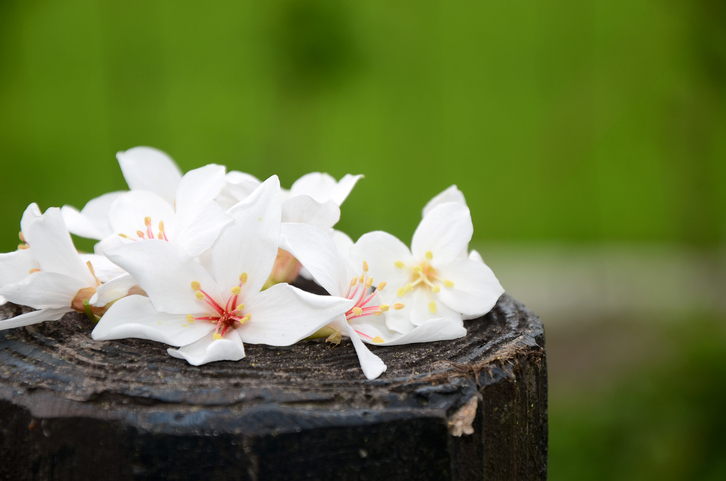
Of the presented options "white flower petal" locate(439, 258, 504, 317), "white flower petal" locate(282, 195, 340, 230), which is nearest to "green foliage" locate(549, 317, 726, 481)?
"white flower petal" locate(439, 258, 504, 317)

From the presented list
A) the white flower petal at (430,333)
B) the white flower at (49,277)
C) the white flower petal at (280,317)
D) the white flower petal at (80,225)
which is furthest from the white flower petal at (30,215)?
the white flower petal at (430,333)

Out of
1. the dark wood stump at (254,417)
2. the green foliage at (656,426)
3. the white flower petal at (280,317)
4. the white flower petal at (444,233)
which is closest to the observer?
the dark wood stump at (254,417)

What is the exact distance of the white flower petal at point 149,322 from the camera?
0.58 metres

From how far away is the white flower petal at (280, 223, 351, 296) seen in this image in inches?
24.8

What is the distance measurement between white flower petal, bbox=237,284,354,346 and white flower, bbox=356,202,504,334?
4.4 inches

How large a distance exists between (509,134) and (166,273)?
2553 millimetres

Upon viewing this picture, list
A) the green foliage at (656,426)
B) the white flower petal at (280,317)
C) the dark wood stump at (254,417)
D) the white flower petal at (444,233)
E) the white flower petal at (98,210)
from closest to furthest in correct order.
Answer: the dark wood stump at (254,417)
the white flower petal at (280,317)
the white flower petal at (444,233)
the white flower petal at (98,210)
the green foliage at (656,426)

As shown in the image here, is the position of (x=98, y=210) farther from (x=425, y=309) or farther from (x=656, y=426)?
(x=656, y=426)

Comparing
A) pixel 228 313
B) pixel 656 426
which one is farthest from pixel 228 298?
pixel 656 426

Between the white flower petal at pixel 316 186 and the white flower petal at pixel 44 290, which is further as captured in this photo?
the white flower petal at pixel 316 186

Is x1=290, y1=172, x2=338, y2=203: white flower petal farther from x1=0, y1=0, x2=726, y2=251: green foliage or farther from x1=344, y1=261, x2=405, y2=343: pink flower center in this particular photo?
x1=0, y1=0, x2=726, y2=251: green foliage

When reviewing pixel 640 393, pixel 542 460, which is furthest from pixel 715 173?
pixel 542 460

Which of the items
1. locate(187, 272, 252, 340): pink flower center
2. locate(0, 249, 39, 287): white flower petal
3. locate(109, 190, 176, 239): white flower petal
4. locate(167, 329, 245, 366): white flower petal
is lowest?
locate(167, 329, 245, 366): white flower petal

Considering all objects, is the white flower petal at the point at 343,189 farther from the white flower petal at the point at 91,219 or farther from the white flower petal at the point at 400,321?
the white flower petal at the point at 91,219
